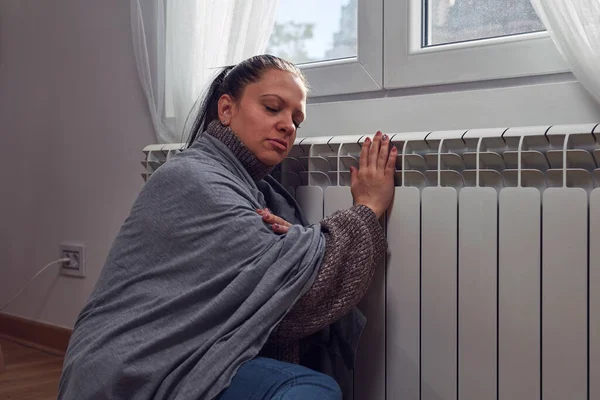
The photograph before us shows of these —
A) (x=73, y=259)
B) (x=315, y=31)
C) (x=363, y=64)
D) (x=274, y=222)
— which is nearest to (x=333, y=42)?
(x=315, y=31)

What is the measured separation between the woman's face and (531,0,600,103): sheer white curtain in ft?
1.66

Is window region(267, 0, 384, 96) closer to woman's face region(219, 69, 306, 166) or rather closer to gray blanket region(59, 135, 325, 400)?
woman's face region(219, 69, 306, 166)

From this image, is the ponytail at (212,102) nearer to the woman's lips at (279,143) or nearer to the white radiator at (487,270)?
the woman's lips at (279,143)

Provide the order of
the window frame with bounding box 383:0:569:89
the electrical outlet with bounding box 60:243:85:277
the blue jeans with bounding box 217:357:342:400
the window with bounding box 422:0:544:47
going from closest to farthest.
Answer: the blue jeans with bounding box 217:357:342:400 → the window frame with bounding box 383:0:569:89 → the window with bounding box 422:0:544:47 → the electrical outlet with bounding box 60:243:85:277

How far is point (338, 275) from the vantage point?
4.22ft

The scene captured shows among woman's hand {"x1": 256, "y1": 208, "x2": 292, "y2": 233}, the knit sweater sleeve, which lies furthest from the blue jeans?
woman's hand {"x1": 256, "y1": 208, "x2": 292, "y2": 233}

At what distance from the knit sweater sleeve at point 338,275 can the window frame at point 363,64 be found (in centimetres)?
45

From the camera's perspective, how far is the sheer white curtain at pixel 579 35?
123cm

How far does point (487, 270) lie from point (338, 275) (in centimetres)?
27

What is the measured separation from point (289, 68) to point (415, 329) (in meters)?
0.58

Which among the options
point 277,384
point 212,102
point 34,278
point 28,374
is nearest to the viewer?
point 277,384

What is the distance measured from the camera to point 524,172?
1.24 m

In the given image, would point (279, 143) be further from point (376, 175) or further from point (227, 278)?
point (227, 278)

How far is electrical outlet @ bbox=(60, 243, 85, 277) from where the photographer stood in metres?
2.39
